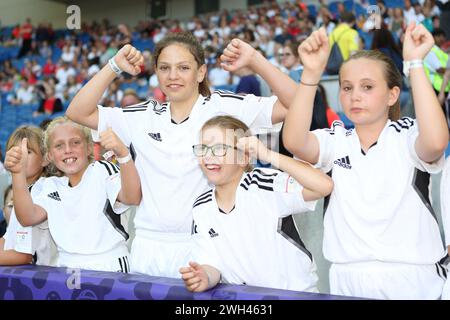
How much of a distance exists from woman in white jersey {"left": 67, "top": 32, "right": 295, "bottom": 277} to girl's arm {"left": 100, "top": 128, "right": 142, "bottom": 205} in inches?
1.7

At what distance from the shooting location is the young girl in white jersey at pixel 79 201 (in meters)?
2.51

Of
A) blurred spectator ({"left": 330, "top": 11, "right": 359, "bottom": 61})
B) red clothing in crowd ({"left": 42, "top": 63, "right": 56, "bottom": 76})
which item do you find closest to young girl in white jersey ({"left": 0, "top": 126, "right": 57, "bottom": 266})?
blurred spectator ({"left": 330, "top": 11, "right": 359, "bottom": 61})

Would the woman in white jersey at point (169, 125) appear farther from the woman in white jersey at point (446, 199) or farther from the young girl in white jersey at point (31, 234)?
the woman in white jersey at point (446, 199)

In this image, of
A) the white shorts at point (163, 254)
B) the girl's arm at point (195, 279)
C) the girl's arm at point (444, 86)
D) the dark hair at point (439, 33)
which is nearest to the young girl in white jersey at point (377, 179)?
the girl's arm at point (195, 279)

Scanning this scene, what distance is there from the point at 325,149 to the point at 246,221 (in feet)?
1.35

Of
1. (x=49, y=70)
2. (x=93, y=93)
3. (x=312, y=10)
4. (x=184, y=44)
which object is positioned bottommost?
(x=93, y=93)

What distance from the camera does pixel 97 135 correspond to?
259 centimetres

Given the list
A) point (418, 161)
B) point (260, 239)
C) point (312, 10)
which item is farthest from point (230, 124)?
point (312, 10)

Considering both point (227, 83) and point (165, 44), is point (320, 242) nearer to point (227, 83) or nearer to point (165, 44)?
point (165, 44)

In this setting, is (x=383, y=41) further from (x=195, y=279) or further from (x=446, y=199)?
(x=195, y=279)

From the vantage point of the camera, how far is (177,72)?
2.50 meters

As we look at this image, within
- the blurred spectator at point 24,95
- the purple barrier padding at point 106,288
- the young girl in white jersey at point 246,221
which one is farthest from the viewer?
the blurred spectator at point 24,95

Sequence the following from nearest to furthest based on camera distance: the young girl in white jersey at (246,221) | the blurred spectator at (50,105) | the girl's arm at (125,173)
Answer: the young girl in white jersey at (246,221) < the girl's arm at (125,173) < the blurred spectator at (50,105)

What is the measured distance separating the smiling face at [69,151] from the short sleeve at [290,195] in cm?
107
